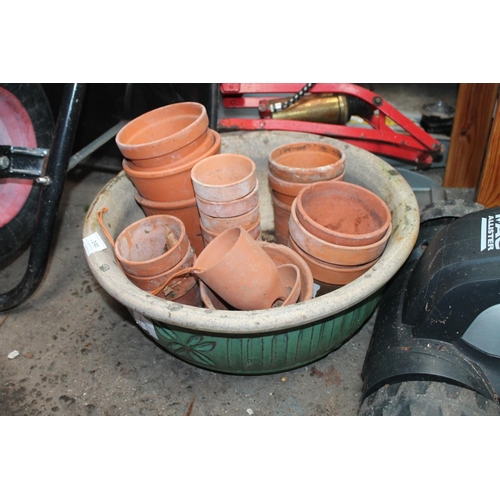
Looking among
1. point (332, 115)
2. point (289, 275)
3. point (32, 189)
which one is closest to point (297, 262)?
point (289, 275)

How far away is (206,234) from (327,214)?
447mm

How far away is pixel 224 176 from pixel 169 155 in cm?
22

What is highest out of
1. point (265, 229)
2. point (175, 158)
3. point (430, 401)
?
point (175, 158)

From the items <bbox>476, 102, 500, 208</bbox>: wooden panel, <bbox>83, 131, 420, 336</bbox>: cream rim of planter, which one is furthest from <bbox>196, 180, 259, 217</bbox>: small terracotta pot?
<bbox>476, 102, 500, 208</bbox>: wooden panel

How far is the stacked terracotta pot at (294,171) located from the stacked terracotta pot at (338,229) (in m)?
0.06

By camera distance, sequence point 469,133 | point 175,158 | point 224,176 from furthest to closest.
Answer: point 469,133, point 224,176, point 175,158

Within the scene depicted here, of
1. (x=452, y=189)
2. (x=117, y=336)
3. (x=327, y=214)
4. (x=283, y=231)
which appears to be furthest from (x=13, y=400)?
(x=452, y=189)

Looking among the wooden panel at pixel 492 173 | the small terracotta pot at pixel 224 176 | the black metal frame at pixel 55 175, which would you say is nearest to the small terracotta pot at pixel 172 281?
the small terracotta pot at pixel 224 176

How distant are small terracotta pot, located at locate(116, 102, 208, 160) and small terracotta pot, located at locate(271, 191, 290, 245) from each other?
0.40 meters

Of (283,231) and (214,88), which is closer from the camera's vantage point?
(283,231)

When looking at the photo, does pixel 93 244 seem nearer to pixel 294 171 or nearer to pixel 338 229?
pixel 294 171

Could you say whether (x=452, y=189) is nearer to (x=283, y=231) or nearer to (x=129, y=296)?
(x=283, y=231)

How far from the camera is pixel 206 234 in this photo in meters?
1.60

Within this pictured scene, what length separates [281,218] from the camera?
1.81 m
